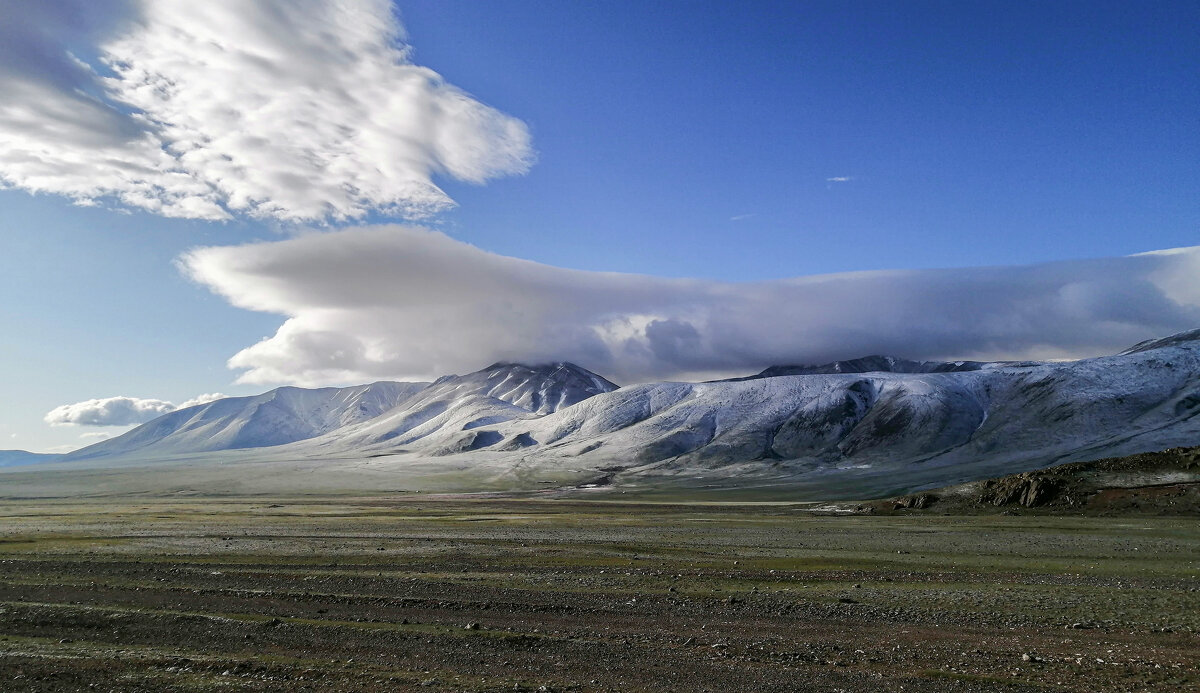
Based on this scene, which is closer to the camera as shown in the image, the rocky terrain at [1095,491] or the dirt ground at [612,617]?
the dirt ground at [612,617]

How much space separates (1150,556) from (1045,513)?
3888 centimetres

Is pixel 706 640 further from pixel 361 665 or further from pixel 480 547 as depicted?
pixel 480 547

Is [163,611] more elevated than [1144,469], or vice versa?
[163,611]

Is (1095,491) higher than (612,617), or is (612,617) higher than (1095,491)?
(612,617)

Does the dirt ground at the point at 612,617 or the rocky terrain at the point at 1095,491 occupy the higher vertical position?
the dirt ground at the point at 612,617

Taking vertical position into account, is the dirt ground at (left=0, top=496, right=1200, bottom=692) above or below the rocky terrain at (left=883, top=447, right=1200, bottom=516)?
above

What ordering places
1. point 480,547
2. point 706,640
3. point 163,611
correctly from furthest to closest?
point 480,547 → point 163,611 → point 706,640

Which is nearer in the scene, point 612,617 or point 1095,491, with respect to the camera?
point 612,617

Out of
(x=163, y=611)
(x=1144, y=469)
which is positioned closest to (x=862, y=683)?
(x=163, y=611)

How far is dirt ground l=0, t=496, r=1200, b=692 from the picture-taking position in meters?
20.9

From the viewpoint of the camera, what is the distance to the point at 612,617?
28.9m

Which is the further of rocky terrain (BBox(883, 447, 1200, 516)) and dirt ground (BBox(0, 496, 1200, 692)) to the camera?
rocky terrain (BBox(883, 447, 1200, 516))

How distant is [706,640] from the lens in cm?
2497

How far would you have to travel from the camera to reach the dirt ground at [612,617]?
20.9m
